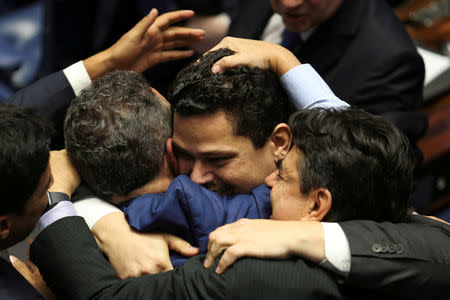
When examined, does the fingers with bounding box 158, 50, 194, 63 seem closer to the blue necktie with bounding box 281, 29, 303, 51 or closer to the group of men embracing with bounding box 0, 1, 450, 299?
the group of men embracing with bounding box 0, 1, 450, 299

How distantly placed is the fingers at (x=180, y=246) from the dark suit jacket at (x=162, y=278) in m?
0.09

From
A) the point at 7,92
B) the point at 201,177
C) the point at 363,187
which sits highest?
the point at 363,187

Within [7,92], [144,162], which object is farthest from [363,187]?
[7,92]

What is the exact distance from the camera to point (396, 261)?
1.04m

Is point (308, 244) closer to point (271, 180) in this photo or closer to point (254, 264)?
point (254, 264)

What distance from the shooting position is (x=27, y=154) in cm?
105

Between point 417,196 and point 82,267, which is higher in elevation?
point 82,267

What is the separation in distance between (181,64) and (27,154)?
3.24ft

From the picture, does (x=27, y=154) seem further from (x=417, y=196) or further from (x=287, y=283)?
(x=417, y=196)

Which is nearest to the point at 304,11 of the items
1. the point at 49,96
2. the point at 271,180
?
the point at 271,180

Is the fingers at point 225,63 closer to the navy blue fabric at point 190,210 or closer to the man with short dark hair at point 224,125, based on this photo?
the man with short dark hair at point 224,125

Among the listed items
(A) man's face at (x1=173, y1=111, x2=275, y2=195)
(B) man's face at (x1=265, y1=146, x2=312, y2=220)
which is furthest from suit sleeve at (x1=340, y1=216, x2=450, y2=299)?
(A) man's face at (x1=173, y1=111, x2=275, y2=195)

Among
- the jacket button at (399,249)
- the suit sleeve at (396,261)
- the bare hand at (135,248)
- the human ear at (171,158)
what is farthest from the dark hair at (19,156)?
the jacket button at (399,249)

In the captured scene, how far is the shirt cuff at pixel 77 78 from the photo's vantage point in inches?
62.1
